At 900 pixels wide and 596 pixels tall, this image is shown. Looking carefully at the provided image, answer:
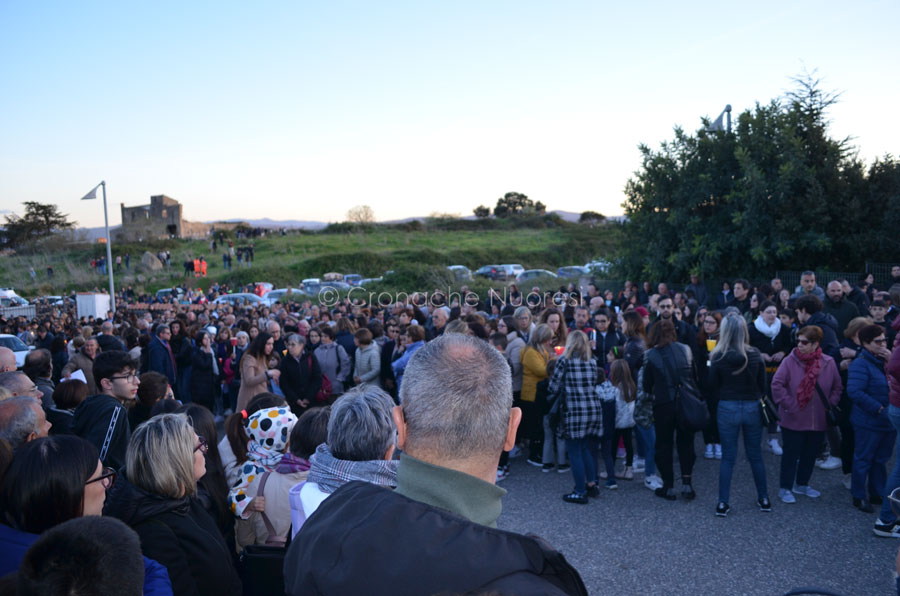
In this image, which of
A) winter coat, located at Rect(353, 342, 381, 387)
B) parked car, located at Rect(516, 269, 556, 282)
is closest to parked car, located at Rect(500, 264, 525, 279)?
parked car, located at Rect(516, 269, 556, 282)

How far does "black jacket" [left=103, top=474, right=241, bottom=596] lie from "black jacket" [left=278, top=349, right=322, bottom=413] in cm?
481

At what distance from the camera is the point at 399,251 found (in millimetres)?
45500

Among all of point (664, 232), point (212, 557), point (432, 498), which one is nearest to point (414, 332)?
point (212, 557)

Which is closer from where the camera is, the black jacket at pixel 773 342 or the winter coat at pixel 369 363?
the black jacket at pixel 773 342

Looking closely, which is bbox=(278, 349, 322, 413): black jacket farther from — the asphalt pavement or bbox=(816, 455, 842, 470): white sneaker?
bbox=(816, 455, 842, 470): white sneaker

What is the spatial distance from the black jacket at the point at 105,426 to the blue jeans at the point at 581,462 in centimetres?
399

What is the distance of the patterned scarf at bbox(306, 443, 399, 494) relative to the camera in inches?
105

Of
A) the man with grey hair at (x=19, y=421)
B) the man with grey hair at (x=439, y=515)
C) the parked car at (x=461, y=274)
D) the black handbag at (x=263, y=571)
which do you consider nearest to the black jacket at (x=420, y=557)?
the man with grey hair at (x=439, y=515)

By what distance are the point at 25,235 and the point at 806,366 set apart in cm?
7852

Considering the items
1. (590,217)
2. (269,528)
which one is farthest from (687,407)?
(590,217)

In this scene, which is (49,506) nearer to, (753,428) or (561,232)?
(753,428)

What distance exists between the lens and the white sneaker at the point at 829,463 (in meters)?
6.79

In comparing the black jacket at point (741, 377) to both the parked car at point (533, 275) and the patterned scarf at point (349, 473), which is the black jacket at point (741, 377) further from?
the parked car at point (533, 275)

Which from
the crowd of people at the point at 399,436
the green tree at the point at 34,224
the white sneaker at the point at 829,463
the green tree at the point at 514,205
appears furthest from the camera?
the green tree at the point at 514,205
